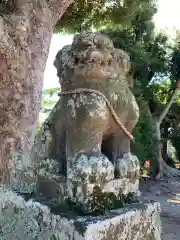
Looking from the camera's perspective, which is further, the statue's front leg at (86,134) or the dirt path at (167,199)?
the dirt path at (167,199)

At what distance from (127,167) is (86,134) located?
9.8 inches

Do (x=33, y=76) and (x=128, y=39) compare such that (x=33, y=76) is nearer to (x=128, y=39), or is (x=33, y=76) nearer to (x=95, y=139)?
(x=95, y=139)

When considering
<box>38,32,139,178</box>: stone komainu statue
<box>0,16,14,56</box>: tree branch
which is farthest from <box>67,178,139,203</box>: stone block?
<box>0,16,14,56</box>: tree branch

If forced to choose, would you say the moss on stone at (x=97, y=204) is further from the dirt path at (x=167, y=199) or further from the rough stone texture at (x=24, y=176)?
the dirt path at (x=167, y=199)

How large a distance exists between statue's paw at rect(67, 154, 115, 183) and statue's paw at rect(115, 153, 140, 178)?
0.08 m

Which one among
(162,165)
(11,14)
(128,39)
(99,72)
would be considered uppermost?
(128,39)

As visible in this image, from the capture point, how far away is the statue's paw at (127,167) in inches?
58.1

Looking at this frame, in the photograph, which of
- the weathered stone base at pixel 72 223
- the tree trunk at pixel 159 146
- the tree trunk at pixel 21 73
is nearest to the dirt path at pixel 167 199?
the tree trunk at pixel 159 146

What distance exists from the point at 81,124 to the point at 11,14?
9.65 feet

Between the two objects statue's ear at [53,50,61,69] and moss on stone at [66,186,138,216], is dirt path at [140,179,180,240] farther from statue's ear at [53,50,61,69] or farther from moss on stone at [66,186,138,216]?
statue's ear at [53,50,61,69]

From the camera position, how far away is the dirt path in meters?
5.19

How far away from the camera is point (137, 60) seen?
9.48 metres

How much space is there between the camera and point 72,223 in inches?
48.6

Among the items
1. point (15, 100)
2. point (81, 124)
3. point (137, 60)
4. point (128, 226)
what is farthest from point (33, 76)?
point (137, 60)
